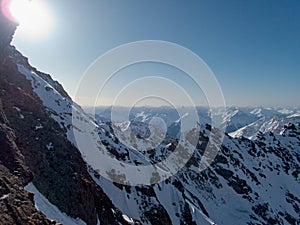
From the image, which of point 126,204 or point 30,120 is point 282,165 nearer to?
point 126,204

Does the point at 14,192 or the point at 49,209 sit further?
the point at 49,209

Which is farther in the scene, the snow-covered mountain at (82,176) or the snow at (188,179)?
the snow at (188,179)

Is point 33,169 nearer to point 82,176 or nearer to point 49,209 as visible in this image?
point 49,209

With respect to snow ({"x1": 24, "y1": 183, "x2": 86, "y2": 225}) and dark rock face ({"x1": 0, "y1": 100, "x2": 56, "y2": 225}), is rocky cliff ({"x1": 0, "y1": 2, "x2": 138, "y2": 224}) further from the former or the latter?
snow ({"x1": 24, "y1": 183, "x2": 86, "y2": 225})

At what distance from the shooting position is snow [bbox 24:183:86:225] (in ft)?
77.6

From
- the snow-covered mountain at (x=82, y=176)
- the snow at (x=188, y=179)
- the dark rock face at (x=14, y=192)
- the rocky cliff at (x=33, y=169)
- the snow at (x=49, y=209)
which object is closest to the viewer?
the dark rock face at (x=14, y=192)

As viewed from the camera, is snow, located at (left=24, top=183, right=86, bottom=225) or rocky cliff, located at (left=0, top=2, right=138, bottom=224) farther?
snow, located at (left=24, top=183, right=86, bottom=225)

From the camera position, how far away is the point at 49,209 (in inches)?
985

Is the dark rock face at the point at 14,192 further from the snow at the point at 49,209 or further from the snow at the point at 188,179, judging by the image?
the snow at the point at 188,179

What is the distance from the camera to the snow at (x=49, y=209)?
23656mm

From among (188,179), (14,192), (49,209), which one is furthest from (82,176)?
(188,179)

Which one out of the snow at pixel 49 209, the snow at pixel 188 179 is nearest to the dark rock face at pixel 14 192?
the snow at pixel 49 209

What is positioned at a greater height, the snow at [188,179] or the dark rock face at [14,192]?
the dark rock face at [14,192]

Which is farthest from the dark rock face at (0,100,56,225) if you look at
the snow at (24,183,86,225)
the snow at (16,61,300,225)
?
the snow at (16,61,300,225)
